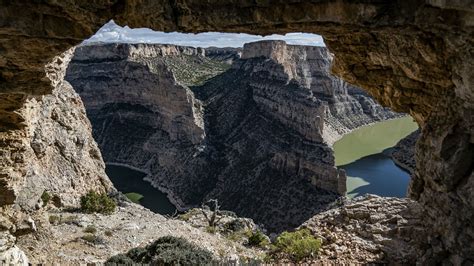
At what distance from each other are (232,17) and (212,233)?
1815cm

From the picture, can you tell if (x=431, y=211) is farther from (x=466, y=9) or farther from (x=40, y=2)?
(x=40, y=2)

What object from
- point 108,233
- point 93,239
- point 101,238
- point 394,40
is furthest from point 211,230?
point 394,40

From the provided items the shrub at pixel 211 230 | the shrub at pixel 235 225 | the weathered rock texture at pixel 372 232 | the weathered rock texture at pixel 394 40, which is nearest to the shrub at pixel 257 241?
the shrub at pixel 211 230

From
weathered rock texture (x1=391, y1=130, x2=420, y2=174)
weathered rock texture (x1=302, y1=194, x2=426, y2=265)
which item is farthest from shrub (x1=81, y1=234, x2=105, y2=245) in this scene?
weathered rock texture (x1=391, y1=130, x2=420, y2=174)

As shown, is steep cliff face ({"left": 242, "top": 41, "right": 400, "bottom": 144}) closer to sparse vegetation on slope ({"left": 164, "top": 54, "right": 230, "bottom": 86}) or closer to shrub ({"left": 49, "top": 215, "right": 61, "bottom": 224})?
sparse vegetation on slope ({"left": 164, "top": 54, "right": 230, "bottom": 86})

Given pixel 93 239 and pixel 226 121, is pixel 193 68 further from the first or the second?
pixel 93 239

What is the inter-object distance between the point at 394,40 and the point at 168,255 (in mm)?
9904

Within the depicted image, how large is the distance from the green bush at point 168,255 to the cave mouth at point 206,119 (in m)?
29.8

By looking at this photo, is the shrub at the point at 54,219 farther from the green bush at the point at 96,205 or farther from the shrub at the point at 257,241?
the shrub at the point at 257,241

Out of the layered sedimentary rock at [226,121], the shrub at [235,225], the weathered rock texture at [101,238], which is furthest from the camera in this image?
the layered sedimentary rock at [226,121]

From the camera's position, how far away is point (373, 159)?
82.3 m

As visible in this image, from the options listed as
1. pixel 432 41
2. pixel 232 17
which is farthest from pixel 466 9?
pixel 232 17

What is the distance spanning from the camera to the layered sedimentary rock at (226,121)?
170ft

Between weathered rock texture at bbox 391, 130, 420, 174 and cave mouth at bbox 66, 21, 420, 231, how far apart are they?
192cm
